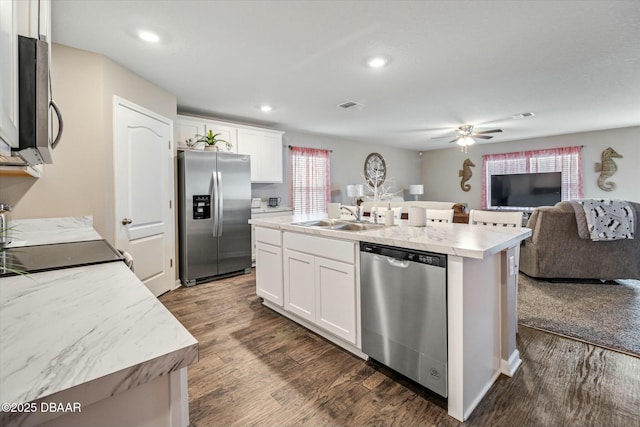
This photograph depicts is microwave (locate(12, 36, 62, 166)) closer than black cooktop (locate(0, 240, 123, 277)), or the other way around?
microwave (locate(12, 36, 62, 166))

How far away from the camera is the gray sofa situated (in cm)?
342

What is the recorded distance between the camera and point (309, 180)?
598 centimetres

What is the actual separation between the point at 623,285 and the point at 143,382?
16.0 ft

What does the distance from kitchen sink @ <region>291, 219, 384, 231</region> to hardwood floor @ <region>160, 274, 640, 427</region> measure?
0.90 metres

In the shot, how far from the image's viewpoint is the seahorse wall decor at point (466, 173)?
781 cm

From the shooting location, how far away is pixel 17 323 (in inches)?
25.7

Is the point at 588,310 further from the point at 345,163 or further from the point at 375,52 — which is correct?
the point at 345,163

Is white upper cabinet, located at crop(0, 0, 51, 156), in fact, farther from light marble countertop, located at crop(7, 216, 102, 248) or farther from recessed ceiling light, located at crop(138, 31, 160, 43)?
recessed ceiling light, located at crop(138, 31, 160, 43)

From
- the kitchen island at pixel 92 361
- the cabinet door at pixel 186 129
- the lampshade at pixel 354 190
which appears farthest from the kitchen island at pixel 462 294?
the lampshade at pixel 354 190

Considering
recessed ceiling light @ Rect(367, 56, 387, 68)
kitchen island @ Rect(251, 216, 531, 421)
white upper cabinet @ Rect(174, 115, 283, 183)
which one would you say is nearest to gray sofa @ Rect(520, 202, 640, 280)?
kitchen island @ Rect(251, 216, 531, 421)

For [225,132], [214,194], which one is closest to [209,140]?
[225,132]

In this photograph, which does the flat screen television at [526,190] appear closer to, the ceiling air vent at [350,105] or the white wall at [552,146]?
the white wall at [552,146]

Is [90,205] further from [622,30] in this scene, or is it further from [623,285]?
[623,285]

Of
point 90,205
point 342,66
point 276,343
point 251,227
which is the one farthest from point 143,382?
point 251,227
